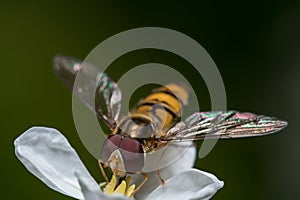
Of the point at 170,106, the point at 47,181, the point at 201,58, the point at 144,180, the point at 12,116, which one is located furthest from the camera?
the point at 201,58

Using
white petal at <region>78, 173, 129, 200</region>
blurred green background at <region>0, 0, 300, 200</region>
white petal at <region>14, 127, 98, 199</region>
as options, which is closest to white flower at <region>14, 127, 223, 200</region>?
white petal at <region>14, 127, 98, 199</region>

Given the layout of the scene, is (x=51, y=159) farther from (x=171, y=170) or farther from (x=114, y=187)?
(x=171, y=170)

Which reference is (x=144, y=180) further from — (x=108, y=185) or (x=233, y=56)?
(x=233, y=56)

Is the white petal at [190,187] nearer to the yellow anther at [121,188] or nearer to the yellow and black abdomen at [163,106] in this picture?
the yellow anther at [121,188]

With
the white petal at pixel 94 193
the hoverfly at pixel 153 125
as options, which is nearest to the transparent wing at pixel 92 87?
the hoverfly at pixel 153 125

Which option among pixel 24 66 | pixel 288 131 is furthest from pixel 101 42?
pixel 288 131

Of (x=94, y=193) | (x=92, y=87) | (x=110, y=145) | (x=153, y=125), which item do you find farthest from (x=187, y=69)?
(x=94, y=193)
